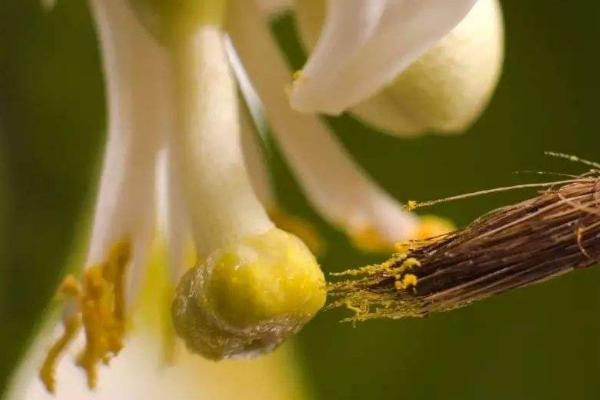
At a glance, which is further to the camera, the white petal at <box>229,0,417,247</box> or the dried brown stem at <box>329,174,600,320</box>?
the white petal at <box>229,0,417,247</box>

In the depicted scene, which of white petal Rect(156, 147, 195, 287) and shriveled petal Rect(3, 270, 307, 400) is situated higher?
white petal Rect(156, 147, 195, 287)

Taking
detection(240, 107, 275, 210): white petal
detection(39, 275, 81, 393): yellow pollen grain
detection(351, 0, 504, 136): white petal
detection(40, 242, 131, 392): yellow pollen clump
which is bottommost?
detection(39, 275, 81, 393): yellow pollen grain

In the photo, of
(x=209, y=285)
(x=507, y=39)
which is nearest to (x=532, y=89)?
(x=507, y=39)

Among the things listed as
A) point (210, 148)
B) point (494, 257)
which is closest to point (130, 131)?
point (210, 148)

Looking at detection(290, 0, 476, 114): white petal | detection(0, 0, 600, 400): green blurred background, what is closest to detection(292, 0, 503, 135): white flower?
detection(290, 0, 476, 114): white petal

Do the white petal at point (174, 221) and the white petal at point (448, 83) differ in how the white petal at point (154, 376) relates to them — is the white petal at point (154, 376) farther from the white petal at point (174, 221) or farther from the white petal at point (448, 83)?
the white petal at point (448, 83)

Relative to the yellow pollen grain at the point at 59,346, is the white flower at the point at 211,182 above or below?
above

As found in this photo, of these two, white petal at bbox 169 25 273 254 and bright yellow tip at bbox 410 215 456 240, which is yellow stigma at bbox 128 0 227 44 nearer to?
white petal at bbox 169 25 273 254

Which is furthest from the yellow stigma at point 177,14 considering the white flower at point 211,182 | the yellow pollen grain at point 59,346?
the yellow pollen grain at point 59,346
